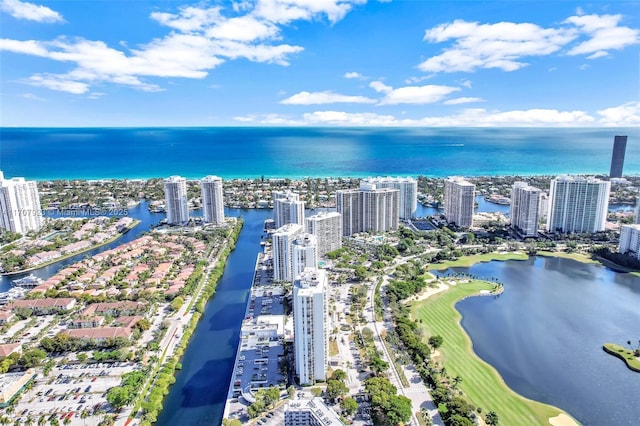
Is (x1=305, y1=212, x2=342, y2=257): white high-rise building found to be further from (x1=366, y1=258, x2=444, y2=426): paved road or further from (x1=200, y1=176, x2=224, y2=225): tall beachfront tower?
(x1=200, y1=176, x2=224, y2=225): tall beachfront tower

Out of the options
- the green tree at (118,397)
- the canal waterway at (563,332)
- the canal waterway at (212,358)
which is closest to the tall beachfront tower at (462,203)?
the canal waterway at (563,332)

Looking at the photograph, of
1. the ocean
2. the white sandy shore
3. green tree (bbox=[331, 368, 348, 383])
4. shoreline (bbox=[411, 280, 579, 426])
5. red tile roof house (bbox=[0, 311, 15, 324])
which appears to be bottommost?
shoreline (bbox=[411, 280, 579, 426])

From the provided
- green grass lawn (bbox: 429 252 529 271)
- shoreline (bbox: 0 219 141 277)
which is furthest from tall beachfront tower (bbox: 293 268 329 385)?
shoreline (bbox: 0 219 141 277)

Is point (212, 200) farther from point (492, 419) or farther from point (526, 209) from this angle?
point (492, 419)

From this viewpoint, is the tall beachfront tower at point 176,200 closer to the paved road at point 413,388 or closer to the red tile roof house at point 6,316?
the red tile roof house at point 6,316

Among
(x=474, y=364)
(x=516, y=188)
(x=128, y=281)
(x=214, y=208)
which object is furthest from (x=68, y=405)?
(x=516, y=188)
